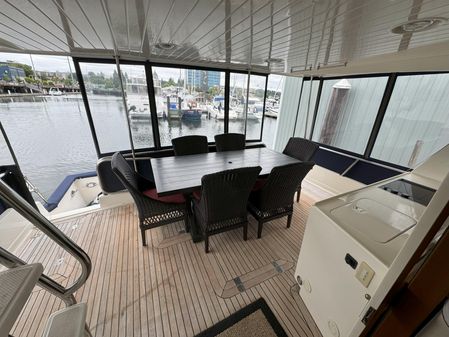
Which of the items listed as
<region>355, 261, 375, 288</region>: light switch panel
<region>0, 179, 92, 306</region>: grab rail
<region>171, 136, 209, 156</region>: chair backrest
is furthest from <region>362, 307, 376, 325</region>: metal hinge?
<region>171, 136, 209, 156</region>: chair backrest

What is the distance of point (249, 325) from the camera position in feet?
4.35

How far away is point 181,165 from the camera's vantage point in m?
2.19

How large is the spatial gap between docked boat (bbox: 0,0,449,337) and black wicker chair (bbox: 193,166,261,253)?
15mm

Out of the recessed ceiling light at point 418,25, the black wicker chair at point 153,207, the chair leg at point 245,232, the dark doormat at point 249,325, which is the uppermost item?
the recessed ceiling light at point 418,25

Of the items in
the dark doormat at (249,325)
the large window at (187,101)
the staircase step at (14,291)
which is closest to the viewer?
the staircase step at (14,291)

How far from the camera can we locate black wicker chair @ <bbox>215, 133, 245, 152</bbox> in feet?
9.63

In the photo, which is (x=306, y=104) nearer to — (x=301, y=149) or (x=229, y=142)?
(x=301, y=149)

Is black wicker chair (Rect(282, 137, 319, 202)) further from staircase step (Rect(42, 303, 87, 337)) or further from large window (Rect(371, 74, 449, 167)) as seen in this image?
staircase step (Rect(42, 303, 87, 337))

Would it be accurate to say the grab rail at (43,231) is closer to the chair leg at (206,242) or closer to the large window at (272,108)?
the chair leg at (206,242)

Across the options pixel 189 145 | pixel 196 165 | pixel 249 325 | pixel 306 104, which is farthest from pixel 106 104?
pixel 306 104

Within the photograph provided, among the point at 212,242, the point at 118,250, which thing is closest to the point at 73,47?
the point at 118,250

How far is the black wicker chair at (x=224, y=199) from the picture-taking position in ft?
4.83

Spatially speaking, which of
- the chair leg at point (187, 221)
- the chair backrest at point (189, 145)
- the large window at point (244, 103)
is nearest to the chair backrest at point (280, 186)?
the chair leg at point (187, 221)

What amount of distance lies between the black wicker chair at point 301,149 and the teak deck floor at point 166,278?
1091mm
